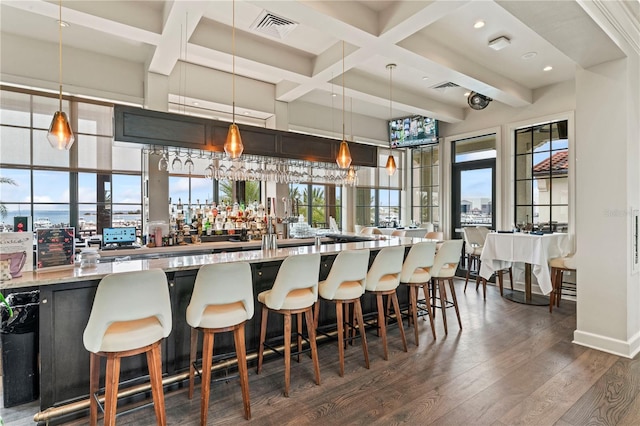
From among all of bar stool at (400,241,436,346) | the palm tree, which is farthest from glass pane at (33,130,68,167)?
bar stool at (400,241,436,346)

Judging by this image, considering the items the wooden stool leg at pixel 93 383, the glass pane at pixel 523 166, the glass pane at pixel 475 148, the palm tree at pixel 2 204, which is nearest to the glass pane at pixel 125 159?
the palm tree at pixel 2 204

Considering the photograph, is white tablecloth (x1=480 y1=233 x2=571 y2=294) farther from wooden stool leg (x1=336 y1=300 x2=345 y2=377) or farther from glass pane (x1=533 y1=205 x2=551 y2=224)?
wooden stool leg (x1=336 y1=300 x2=345 y2=377)

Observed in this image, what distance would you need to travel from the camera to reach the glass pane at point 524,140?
21.2 feet

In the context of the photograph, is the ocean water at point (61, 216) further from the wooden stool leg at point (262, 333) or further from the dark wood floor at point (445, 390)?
the wooden stool leg at point (262, 333)

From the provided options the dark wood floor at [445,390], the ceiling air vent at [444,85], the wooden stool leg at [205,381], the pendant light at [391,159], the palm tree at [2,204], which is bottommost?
the dark wood floor at [445,390]

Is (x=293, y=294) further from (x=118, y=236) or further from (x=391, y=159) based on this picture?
(x=391, y=159)

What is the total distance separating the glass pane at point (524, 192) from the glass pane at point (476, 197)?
Answer: 1.88 feet

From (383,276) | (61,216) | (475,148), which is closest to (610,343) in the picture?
(383,276)

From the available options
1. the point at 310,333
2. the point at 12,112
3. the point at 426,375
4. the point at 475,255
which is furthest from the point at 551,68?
the point at 12,112

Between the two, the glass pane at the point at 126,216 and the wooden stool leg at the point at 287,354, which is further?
the glass pane at the point at 126,216

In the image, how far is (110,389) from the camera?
1.98 metres

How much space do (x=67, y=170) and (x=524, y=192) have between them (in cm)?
794

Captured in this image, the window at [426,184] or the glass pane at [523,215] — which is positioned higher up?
the window at [426,184]

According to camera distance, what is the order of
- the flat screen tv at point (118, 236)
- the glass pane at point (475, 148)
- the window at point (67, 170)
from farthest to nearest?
1. the glass pane at point (475, 148)
2. the window at point (67, 170)
3. the flat screen tv at point (118, 236)
